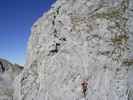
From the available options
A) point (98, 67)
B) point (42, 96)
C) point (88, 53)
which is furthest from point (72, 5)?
point (42, 96)

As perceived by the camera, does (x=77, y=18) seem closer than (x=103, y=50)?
No

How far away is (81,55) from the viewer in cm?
3044

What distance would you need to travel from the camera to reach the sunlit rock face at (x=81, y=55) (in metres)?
27.8

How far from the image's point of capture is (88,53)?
30.1m

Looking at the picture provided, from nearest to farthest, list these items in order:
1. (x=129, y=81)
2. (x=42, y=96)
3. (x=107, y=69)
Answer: (x=129, y=81), (x=107, y=69), (x=42, y=96)

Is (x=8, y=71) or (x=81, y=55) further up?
(x=8, y=71)

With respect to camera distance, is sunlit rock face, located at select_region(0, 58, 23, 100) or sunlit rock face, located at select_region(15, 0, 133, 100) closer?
sunlit rock face, located at select_region(15, 0, 133, 100)

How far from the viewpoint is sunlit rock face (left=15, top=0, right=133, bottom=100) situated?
2781cm

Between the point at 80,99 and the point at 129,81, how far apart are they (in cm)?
579

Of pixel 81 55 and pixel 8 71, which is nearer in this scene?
pixel 81 55

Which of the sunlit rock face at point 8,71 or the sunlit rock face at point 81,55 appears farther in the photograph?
the sunlit rock face at point 8,71

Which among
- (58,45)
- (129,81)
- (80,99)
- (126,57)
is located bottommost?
(80,99)

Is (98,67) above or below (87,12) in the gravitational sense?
below

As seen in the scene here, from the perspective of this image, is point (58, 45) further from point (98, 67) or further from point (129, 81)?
point (129, 81)
